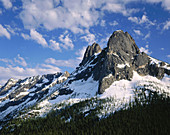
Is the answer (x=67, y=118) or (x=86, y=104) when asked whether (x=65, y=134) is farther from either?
(x=86, y=104)

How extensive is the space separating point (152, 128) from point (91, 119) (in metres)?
58.1

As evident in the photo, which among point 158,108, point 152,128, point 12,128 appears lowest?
point 12,128

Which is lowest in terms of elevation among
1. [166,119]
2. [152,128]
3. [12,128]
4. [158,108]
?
[12,128]

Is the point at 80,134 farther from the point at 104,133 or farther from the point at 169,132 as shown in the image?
the point at 169,132

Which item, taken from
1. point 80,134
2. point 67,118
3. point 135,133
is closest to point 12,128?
point 67,118

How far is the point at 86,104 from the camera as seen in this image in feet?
593

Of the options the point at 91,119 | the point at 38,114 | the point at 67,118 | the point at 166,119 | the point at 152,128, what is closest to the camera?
the point at 152,128

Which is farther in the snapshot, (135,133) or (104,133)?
(104,133)

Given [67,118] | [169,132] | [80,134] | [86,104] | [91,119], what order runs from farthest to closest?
[86,104]
[67,118]
[91,119]
[80,134]
[169,132]

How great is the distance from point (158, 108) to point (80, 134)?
238 feet

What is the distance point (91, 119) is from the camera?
128 meters

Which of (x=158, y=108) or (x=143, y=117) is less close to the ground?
(x=158, y=108)

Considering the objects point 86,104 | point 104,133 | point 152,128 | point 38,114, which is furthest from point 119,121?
point 38,114

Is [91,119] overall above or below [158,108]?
below
